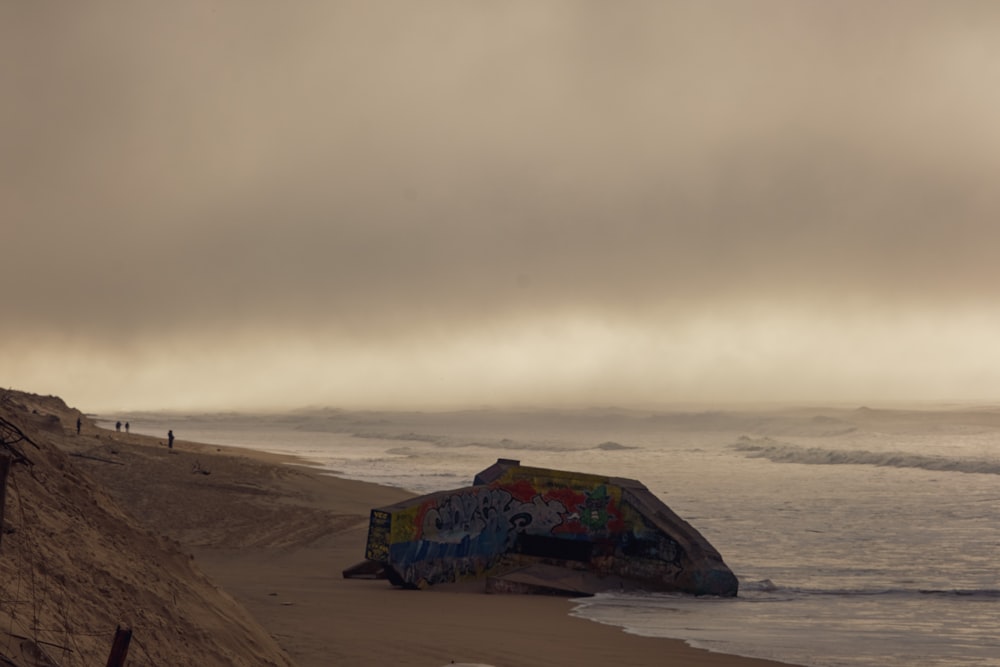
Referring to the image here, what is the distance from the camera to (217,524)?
20438 mm

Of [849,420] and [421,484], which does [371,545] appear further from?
[849,420]

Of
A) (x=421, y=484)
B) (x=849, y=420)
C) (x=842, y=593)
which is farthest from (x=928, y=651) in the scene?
(x=849, y=420)

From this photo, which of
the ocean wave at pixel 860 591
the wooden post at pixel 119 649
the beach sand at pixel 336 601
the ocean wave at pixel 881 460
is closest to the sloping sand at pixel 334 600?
the beach sand at pixel 336 601

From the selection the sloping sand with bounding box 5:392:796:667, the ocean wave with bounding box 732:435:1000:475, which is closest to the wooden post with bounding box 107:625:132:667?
the sloping sand with bounding box 5:392:796:667

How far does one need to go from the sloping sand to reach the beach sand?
22mm

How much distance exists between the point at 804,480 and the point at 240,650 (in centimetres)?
3613

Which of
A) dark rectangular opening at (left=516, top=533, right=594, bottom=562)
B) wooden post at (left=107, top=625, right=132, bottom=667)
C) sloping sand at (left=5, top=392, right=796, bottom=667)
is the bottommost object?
sloping sand at (left=5, top=392, right=796, bottom=667)

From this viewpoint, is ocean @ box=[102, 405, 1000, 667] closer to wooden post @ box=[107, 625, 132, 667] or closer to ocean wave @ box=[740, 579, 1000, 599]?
ocean wave @ box=[740, 579, 1000, 599]

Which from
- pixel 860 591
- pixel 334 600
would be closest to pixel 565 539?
pixel 860 591

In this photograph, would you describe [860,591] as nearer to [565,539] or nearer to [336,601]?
[565,539]

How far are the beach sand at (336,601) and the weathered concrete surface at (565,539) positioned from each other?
661 mm

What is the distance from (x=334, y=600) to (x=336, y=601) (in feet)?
0.26

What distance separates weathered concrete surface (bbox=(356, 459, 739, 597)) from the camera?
15094mm

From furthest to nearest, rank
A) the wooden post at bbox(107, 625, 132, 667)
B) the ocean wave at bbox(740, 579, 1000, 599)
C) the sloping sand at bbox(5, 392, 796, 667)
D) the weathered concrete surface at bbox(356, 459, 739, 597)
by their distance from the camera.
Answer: the weathered concrete surface at bbox(356, 459, 739, 597), the ocean wave at bbox(740, 579, 1000, 599), the sloping sand at bbox(5, 392, 796, 667), the wooden post at bbox(107, 625, 132, 667)
